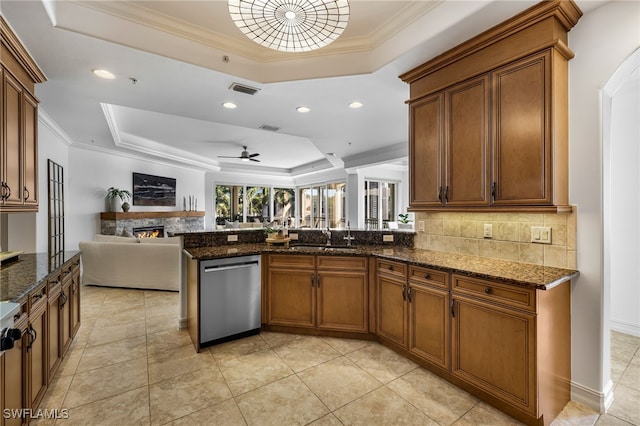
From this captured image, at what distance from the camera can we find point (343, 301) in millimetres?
3049

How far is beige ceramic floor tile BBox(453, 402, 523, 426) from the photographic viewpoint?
73.5 inches

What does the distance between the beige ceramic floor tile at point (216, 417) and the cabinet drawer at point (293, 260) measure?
1.38 metres

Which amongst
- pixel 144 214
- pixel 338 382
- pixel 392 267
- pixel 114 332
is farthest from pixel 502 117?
pixel 144 214

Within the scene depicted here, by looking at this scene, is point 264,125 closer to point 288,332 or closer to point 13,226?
point 288,332

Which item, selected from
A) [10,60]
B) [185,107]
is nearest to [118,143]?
[185,107]

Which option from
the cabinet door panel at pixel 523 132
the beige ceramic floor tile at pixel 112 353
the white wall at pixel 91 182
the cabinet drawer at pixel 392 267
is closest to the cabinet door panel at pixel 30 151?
the beige ceramic floor tile at pixel 112 353

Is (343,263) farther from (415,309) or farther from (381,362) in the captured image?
(381,362)

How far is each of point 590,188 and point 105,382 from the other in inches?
149

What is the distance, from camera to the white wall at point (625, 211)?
292 cm

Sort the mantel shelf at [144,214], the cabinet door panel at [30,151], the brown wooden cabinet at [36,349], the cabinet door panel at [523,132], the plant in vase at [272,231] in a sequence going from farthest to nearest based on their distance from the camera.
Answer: the mantel shelf at [144,214]
the plant in vase at [272,231]
the cabinet door panel at [30,151]
the cabinet door panel at [523,132]
the brown wooden cabinet at [36,349]

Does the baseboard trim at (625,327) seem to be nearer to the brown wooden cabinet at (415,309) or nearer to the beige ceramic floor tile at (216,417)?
the brown wooden cabinet at (415,309)

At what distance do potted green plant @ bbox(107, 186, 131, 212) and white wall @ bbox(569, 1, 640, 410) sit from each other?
716cm

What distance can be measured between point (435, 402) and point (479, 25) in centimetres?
263

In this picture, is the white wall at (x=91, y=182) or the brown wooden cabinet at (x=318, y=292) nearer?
the brown wooden cabinet at (x=318, y=292)
